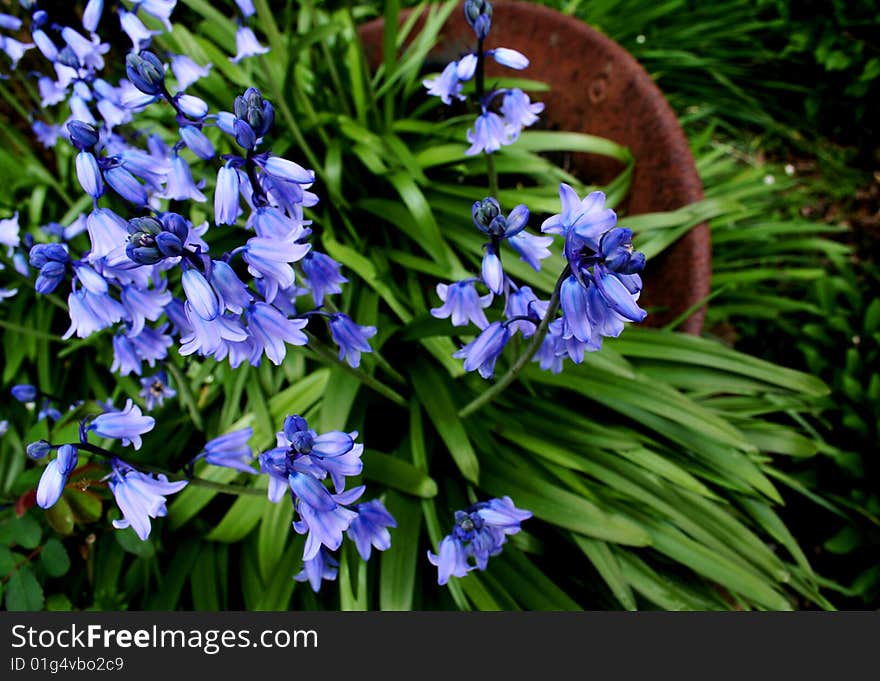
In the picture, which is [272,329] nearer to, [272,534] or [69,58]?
[272,534]

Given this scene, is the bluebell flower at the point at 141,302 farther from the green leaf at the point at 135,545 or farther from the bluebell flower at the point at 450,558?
the bluebell flower at the point at 450,558

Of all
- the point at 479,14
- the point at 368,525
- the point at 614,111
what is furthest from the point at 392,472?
the point at 614,111

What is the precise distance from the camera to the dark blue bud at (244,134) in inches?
50.3

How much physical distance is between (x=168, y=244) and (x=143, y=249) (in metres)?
0.05

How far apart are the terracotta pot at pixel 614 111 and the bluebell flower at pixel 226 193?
165cm

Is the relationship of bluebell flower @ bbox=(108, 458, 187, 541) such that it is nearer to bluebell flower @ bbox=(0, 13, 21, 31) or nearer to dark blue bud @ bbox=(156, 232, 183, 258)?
dark blue bud @ bbox=(156, 232, 183, 258)

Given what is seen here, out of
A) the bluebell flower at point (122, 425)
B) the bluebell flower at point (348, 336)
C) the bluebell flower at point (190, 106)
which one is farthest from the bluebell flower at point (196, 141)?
the bluebell flower at point (122, 425)

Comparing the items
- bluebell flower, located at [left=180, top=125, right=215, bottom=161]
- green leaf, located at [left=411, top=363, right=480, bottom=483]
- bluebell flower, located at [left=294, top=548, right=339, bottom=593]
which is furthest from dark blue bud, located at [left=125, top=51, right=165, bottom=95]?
green leaf, located at [left=411, top=363, right=480, bottom=483]

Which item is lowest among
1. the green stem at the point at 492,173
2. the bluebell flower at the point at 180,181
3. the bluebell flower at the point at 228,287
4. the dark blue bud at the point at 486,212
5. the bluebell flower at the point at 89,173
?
the bluebell flower at the point at 228,287

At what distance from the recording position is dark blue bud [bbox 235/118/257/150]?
1.28 m

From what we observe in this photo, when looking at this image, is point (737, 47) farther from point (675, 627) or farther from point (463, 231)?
point (675, 627)

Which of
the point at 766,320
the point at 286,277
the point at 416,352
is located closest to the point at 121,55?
the point at 416,352

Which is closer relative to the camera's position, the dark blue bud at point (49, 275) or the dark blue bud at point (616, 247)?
the dark blue bud at point (616, 247)

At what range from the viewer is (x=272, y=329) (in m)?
1.38
